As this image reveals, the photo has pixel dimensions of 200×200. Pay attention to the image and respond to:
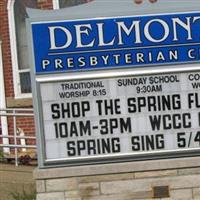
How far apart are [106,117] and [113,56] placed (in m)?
0.73

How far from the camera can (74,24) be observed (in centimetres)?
696

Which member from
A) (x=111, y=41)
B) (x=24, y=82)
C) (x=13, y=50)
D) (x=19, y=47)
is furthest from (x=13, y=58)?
(x=111, y=41)

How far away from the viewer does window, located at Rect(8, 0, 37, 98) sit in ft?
40.4

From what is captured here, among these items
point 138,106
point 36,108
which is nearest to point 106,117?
point 138,106

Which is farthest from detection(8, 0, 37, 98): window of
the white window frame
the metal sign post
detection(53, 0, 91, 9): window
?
the metal sign post

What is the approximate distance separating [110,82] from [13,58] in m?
5.69

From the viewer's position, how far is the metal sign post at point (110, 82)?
6.96m

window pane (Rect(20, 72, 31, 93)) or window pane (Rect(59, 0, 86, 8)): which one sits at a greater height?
window pane (Rect(59, 0, 86, 8))

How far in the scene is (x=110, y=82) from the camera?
23.0 ft

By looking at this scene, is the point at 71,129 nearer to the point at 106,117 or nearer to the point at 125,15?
the point at 106,117

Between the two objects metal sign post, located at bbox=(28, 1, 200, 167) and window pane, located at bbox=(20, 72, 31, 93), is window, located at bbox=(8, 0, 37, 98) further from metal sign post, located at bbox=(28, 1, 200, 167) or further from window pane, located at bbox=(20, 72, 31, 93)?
metal sign post, located at bbox=(28, 1, 200, 167)

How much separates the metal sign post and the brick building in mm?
5199

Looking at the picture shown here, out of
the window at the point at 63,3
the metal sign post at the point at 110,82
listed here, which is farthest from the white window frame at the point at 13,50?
the metal sign post at the point at 110,82

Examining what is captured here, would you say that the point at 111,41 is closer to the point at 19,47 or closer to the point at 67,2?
the point at 67,2
